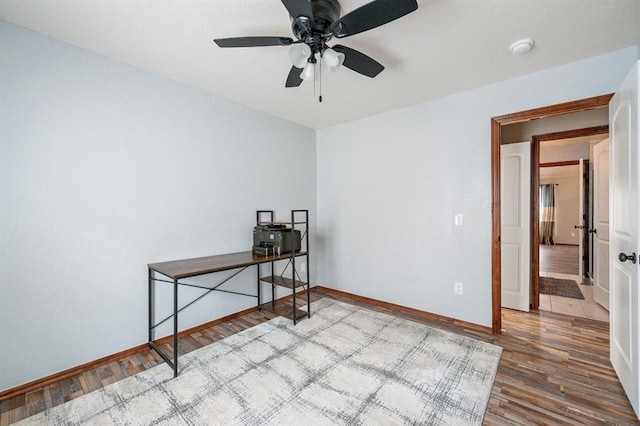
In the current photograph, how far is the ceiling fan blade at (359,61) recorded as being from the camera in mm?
1627

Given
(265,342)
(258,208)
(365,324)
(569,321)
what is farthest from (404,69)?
(569,321)

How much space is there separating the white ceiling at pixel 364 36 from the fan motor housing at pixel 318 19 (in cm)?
11

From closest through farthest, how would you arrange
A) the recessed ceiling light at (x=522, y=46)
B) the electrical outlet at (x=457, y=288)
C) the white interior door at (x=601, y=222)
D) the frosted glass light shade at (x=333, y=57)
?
the frosted glass light shade at (x=333, y=57), the recessed ceiling light at (x=522, y=46), the electrical outlet at (x=457, y=288), the white interior door at (x=601, y=222)

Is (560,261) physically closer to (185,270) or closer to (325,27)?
(325,27)

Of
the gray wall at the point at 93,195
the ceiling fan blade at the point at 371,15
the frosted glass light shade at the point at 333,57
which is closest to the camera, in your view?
the ceiling fan blade at the point at 371,15

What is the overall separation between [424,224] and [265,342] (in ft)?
6.57

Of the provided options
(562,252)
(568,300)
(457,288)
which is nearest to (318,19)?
(457,288)

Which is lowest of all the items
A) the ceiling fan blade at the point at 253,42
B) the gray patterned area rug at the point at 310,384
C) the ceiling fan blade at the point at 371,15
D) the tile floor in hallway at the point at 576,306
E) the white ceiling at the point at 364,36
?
the gray patterned area rug at the point at 310,384

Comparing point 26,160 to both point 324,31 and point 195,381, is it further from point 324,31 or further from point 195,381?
point 324,31

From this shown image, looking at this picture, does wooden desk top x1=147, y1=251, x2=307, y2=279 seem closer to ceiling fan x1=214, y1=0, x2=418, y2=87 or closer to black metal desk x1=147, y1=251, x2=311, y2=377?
black metal desk x1=147, y1=251, x2=311, y2=377

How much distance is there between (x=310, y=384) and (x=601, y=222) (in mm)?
3770

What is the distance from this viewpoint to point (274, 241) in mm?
2828

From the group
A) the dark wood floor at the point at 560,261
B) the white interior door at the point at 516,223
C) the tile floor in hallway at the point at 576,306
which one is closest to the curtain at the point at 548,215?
the dark wood floor at the point at 560,261

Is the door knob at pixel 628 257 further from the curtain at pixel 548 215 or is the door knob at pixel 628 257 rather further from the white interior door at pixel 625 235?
the curtain at pixel 548 215
